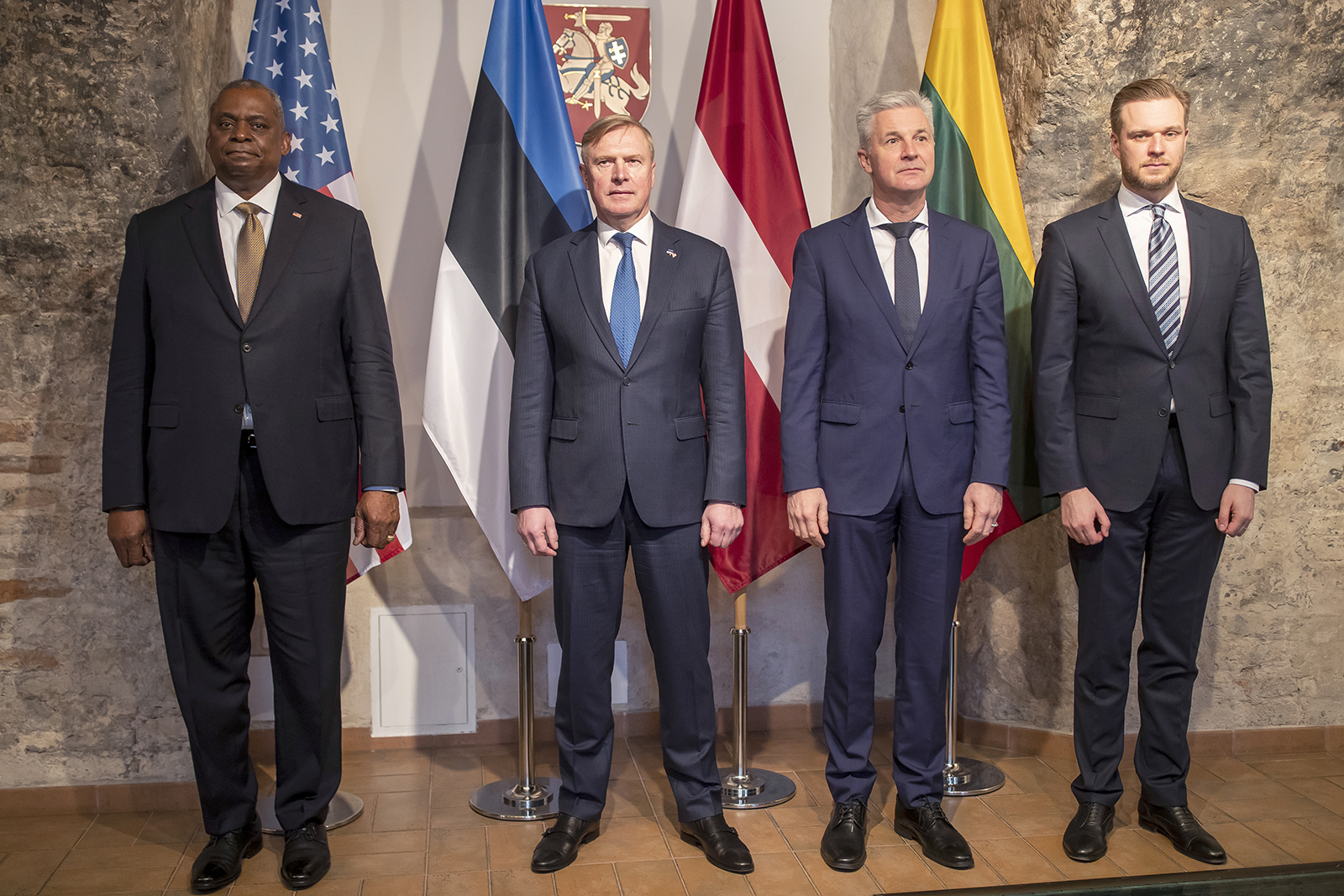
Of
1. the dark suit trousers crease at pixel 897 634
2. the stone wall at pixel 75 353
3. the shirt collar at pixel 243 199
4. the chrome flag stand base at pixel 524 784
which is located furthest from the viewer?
the chrome flag stand base at pixel 524 784

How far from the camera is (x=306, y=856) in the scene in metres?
2.60

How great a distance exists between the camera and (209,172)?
10.5ft

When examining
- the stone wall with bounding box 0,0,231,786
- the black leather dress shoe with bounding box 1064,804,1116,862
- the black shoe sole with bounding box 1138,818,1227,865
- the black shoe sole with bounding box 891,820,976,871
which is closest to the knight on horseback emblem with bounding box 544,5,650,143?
the stone wall with bounding box 0,0,231,786

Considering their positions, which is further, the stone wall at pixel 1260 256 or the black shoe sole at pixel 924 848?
the stone wall at pixel 1260 256

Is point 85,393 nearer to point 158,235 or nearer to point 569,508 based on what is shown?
point 158,235

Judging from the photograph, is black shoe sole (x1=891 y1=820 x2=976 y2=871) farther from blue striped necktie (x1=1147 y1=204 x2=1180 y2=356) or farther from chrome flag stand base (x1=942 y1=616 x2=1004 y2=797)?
blue striped necktie (x1=1147 y1=204 x2=1180 y2=356)

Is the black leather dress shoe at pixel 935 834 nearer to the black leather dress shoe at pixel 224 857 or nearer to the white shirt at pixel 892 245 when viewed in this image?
the white shirt at pixel 892 245

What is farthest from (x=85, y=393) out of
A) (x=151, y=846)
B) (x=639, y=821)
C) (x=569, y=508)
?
(x=639, y=821)

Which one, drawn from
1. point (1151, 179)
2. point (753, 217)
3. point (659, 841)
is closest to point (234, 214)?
point (753, 217)

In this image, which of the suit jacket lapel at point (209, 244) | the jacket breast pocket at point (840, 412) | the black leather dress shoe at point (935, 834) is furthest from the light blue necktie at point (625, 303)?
the black leather dress shoe at point (935, 834)

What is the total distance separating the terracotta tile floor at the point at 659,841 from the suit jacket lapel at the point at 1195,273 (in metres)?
1.32

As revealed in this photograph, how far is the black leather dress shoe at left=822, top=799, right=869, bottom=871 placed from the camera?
8.68 ft

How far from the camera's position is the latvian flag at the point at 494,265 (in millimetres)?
3064

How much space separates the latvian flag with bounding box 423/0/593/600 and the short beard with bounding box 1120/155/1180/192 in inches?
58.3
